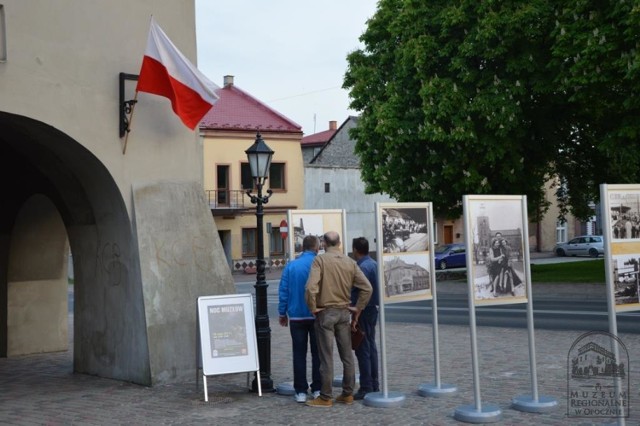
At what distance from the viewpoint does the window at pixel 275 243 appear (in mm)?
46406

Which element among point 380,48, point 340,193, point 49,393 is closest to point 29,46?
point 49,393

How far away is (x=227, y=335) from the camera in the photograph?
33.2ft

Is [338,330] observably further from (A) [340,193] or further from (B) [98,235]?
(A) [340,193]

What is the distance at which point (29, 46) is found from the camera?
32.6 feet

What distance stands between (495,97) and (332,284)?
15.7 metres

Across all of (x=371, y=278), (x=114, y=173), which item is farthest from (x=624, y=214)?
(x=114, y=173)

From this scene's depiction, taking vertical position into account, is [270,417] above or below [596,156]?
below

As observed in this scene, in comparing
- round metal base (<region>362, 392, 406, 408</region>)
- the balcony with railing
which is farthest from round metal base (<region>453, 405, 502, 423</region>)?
the balcony with railing

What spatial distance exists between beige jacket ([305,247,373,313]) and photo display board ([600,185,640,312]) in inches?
108

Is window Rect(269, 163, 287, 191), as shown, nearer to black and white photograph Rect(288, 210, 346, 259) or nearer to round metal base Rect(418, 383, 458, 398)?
black and white photograph Rect(288, 210, 346, 259)

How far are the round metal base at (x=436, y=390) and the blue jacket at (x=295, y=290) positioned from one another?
5.40 ft

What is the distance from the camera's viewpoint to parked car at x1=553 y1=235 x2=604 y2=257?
4997cm

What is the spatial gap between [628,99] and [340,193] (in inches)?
1238

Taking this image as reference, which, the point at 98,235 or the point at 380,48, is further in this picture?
the point at 380,48
